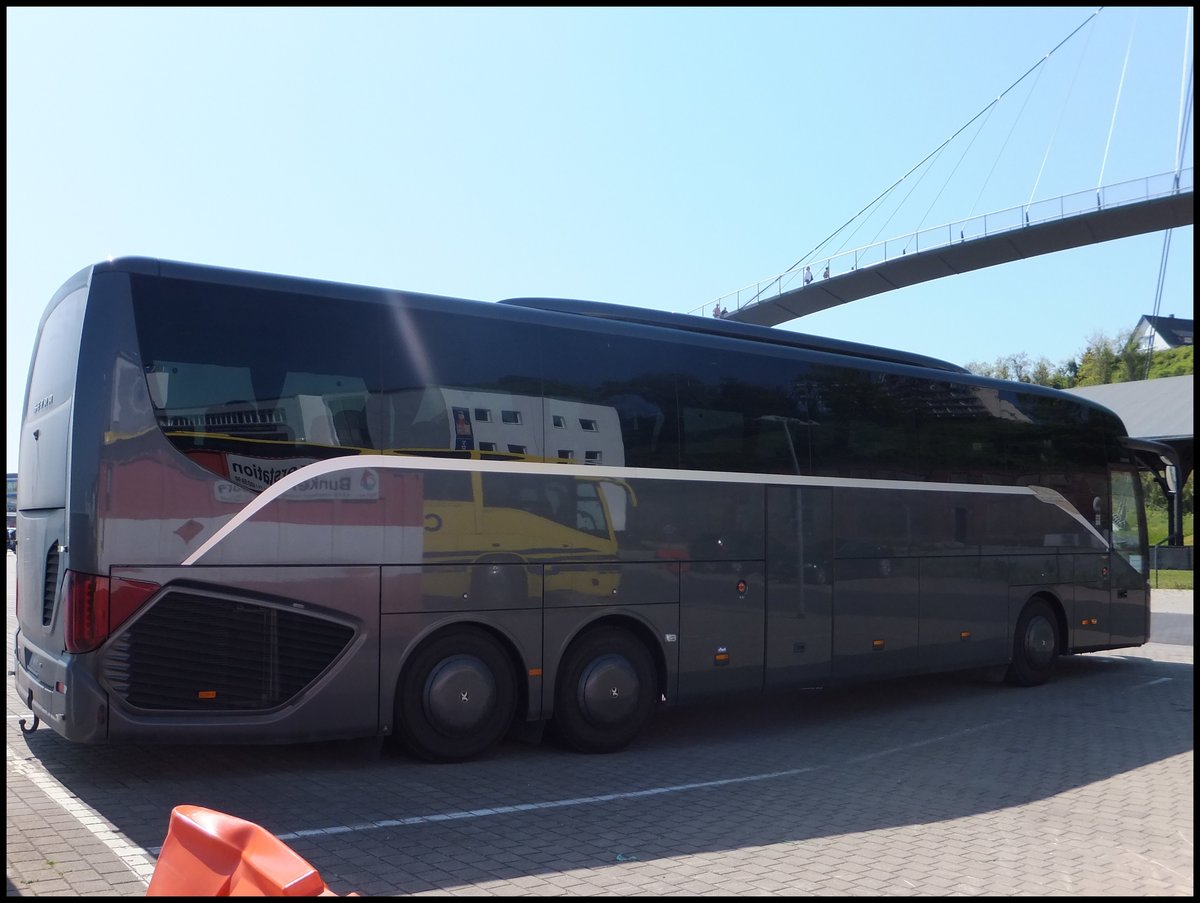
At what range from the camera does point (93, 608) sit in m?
6.99

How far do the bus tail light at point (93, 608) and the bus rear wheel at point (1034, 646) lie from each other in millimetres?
10690

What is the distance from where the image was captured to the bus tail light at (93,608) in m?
6.99

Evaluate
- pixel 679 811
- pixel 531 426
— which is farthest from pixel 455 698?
pixel 531 426

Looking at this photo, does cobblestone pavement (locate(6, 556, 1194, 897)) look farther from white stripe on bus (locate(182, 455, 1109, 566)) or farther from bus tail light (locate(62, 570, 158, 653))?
white stripe on bus (locate(182, 455, 1109, 566))

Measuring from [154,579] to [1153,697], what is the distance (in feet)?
38.4

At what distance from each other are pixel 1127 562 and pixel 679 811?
1069 centimetres

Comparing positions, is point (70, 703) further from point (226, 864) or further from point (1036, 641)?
point (1036, 641)

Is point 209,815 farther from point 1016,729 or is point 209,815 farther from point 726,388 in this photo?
point 1016,729

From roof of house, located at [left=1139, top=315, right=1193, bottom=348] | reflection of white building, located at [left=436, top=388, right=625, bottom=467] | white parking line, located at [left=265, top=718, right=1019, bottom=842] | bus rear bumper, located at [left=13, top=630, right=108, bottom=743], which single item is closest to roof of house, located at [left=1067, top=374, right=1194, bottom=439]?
white parking line, located at [left=265, top=718, right=1019, bottom=842]

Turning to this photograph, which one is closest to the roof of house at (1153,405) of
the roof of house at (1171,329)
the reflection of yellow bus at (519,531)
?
the reflection of yellow bus at (519,531)

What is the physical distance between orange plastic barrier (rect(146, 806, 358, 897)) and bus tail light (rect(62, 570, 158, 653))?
2.77 meters

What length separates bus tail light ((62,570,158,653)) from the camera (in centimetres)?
699

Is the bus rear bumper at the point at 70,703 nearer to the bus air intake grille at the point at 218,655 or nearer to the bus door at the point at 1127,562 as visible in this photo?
the bus air intake grille at the point at 218,655

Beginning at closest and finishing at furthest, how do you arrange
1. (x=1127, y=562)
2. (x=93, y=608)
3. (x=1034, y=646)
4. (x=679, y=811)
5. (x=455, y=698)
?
(x=93, y=608) < (x=679, y=811) < (x=455, y=698) < (x=1034, y=646) < (x=1127, y=562)
